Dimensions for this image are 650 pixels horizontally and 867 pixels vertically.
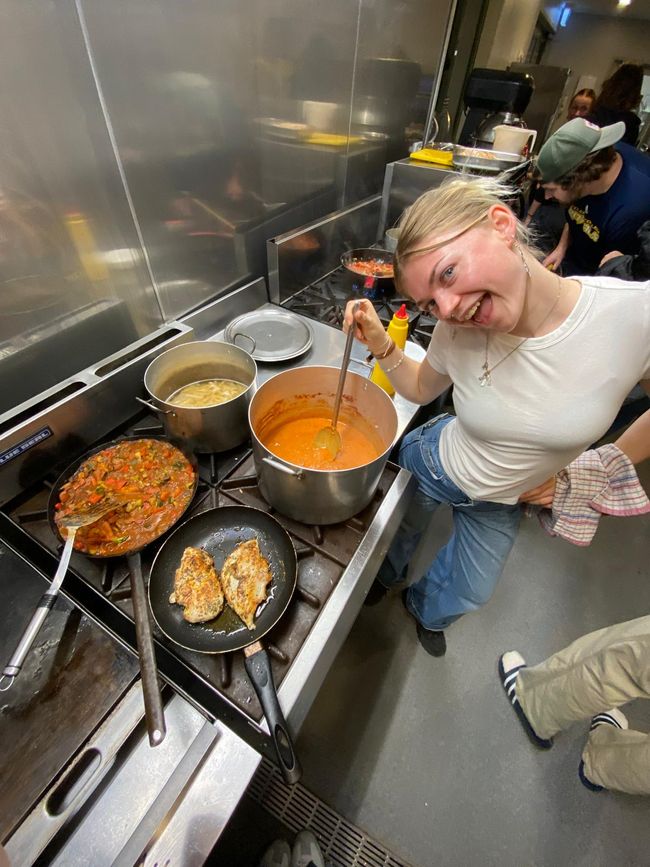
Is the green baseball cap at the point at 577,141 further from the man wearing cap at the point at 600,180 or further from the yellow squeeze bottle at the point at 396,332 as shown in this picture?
the yellow squeeze bottle at the point at 396,332

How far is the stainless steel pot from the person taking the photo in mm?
935

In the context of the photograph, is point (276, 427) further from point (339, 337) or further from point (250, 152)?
point (250, 152)

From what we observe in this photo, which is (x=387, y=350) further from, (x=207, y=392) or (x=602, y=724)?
(x=602, y=724)

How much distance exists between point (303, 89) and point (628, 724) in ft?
9.12

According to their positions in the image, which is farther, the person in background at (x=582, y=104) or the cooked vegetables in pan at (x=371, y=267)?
the person in background at (x=582, y=104)

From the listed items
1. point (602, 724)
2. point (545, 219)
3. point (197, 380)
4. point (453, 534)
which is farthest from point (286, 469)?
point (545, 219)

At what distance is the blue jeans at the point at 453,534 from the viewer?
1.18 m

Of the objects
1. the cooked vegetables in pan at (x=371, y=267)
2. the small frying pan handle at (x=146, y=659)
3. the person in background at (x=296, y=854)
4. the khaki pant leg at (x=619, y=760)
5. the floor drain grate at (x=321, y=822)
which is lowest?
the floor drain grate at (x=321, y=822)

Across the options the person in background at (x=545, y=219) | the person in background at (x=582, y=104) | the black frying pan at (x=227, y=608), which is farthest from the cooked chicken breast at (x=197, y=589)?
the person in background at (x=582, y=104)

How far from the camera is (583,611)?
1.79 meters

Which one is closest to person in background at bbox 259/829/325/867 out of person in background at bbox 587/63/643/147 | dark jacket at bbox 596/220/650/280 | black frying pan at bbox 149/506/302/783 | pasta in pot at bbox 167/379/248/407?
black frying pan at bbox 149/506/302/783

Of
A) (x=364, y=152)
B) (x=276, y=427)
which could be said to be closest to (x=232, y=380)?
(x=276, y=427)

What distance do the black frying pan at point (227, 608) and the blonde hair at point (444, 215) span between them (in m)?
0.64

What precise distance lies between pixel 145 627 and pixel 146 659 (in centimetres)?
6
